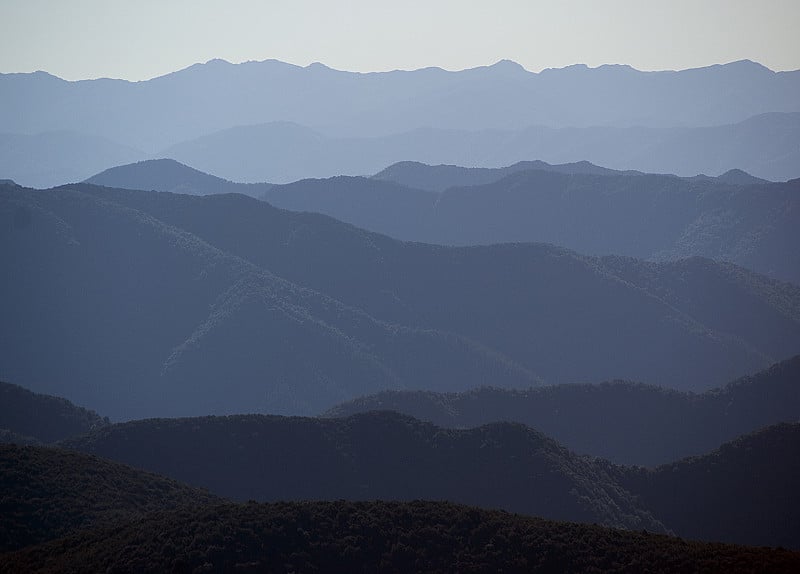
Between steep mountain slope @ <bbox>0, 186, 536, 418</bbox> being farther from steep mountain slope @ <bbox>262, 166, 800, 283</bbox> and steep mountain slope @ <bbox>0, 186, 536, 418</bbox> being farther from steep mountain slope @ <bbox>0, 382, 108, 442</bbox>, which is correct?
steep mountain slope @ <bbox>262, 166, 800, 283</bbox>

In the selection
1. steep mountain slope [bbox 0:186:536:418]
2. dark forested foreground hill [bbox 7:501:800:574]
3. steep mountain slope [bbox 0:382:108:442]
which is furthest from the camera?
steep mountain slope [bbox 0:186:536:418]

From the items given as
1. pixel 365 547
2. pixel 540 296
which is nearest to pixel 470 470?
pixel 365 547

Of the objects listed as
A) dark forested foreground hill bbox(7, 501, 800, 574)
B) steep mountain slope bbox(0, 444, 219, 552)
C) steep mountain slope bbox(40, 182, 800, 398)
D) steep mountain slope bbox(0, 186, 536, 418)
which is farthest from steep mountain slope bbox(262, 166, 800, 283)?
dark forested foreground hill bbox(7, 501, 800, 574)

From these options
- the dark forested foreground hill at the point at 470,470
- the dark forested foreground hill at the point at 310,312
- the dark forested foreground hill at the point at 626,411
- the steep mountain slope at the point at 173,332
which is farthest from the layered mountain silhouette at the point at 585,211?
the dark forested foreground hill at the point at 470,470

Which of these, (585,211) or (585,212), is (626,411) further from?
(585,211)

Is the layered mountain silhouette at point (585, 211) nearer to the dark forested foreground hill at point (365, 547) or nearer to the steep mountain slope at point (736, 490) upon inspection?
the steep mountain slope at point (736, 490)

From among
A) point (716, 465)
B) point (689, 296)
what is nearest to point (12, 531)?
point (716, 465)
